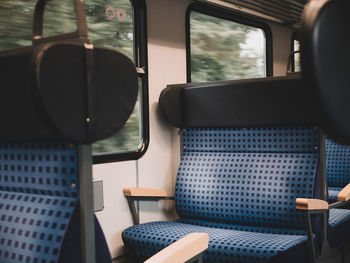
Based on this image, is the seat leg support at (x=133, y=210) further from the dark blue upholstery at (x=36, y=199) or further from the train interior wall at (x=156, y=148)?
the dark blue upholstery at (x=36, y=199)

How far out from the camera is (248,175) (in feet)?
9.76

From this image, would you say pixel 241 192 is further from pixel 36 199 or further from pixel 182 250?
pixel 36 199

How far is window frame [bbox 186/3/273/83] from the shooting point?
3.68 metres

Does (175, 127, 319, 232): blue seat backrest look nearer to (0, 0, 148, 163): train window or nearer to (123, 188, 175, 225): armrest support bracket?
(123, 188, 175, 225): armrest support bracket

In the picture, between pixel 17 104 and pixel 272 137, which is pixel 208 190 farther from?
pixel 17 104

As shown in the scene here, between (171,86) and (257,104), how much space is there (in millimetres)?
716

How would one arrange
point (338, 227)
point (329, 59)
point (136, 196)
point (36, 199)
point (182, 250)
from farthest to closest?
point (136, 196) → point (338, 227) → point (182, 250) → point (36, 199) → point (329, 59)

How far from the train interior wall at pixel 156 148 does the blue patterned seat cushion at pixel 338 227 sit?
3.96 feet

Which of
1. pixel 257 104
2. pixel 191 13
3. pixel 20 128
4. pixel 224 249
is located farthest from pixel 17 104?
pixel 191 13

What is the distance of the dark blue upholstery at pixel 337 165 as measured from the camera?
429 centimetres

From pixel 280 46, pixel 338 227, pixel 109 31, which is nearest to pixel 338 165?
pixel 338 227

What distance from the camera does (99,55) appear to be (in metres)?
1.27

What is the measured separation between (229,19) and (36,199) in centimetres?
332

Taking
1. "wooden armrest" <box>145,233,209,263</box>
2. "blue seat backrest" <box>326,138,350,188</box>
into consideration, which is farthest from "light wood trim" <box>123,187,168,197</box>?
"blue seat backrest" <box>326,138,350,188</box>
